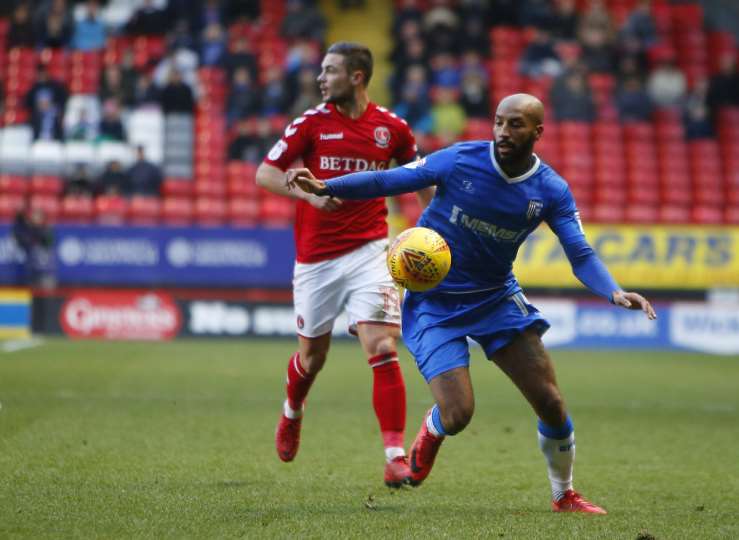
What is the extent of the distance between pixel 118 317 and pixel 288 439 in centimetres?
1081

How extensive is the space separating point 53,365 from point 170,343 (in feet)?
11.7

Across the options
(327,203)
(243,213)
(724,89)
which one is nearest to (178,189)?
(243,213)

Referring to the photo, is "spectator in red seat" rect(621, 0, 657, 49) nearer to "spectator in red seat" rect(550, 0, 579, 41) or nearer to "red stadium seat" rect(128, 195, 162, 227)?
"spectator in red seat" rect(550, 0, 579, 41)

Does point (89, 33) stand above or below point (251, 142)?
above

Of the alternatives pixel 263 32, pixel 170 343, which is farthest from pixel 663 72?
pixel 170 343

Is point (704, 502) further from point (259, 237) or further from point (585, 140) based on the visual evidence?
point (585, 140)

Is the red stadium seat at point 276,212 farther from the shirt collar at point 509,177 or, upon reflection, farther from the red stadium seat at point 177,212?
the shirt collar at point 509,177

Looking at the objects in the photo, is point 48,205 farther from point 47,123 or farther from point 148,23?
point 148,23

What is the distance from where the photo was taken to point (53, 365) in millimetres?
13758

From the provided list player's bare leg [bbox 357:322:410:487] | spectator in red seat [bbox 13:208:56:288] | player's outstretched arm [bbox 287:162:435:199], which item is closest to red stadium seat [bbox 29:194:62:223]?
spectator in red seat [bbox 13:208:56:288]

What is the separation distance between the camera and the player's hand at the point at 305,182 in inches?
235

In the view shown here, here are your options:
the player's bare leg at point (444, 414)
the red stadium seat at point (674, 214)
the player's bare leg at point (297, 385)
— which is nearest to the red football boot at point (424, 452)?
the player's bare leg at point (444, 414)

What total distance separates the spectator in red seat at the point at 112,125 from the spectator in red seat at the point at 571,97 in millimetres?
7355

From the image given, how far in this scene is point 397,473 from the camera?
6.55 meters
